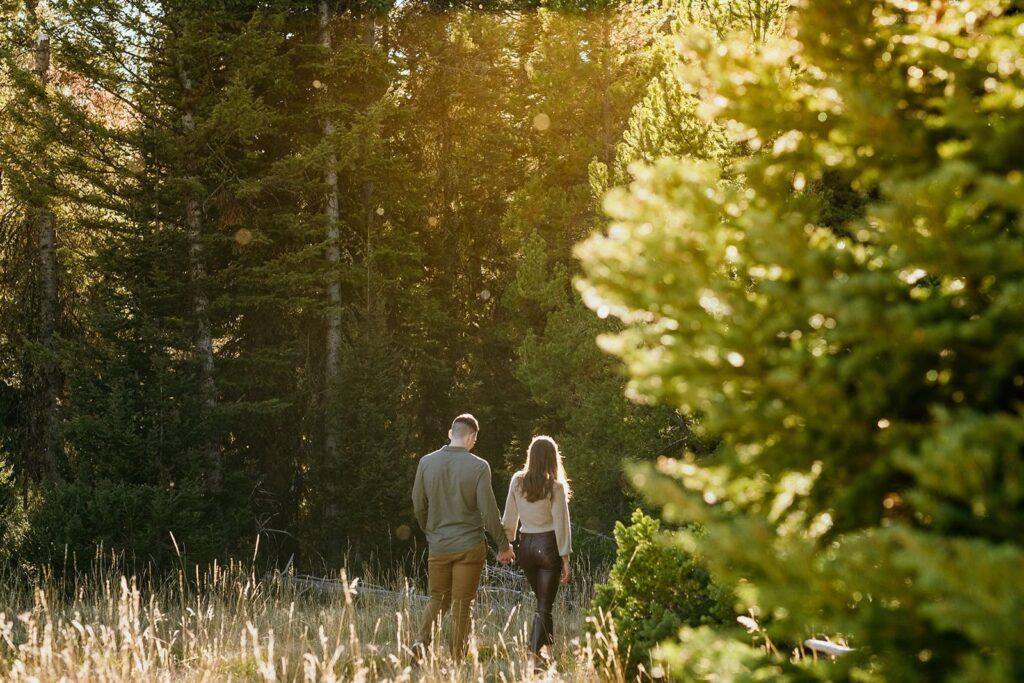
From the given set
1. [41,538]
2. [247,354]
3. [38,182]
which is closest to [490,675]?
[41,538]

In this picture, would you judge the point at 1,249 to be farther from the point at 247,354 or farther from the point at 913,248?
the point at 913,248

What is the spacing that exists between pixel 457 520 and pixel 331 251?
1252 centimetres

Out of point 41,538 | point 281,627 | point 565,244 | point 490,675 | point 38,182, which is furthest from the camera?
point 565,244

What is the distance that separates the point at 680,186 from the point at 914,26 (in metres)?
0.61

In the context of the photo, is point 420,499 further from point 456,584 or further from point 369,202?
point 369,202

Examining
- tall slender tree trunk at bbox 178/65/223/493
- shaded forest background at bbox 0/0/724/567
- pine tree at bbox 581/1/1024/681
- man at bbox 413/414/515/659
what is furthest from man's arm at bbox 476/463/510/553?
tall slender tree trunk at bbox 178/65/223/493

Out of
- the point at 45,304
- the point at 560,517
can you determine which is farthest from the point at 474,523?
the point at 45,304

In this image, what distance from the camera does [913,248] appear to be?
5.57ft

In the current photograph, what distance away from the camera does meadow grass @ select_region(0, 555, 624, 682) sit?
4.31 metres

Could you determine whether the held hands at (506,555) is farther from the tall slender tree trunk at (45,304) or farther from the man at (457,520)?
the tall slender tree trunk at (45,304)

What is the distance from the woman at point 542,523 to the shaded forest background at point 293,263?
5.17 m

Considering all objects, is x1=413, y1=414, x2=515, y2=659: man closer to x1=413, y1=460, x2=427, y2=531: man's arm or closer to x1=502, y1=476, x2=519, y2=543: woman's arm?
x1=413, y1=460, x2=427, y2=531: man's arm

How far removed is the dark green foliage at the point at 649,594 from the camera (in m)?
5.50

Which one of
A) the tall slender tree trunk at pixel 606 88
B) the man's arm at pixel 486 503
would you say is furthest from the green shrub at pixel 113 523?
the tall slender tree trunk at pixel 606 88
